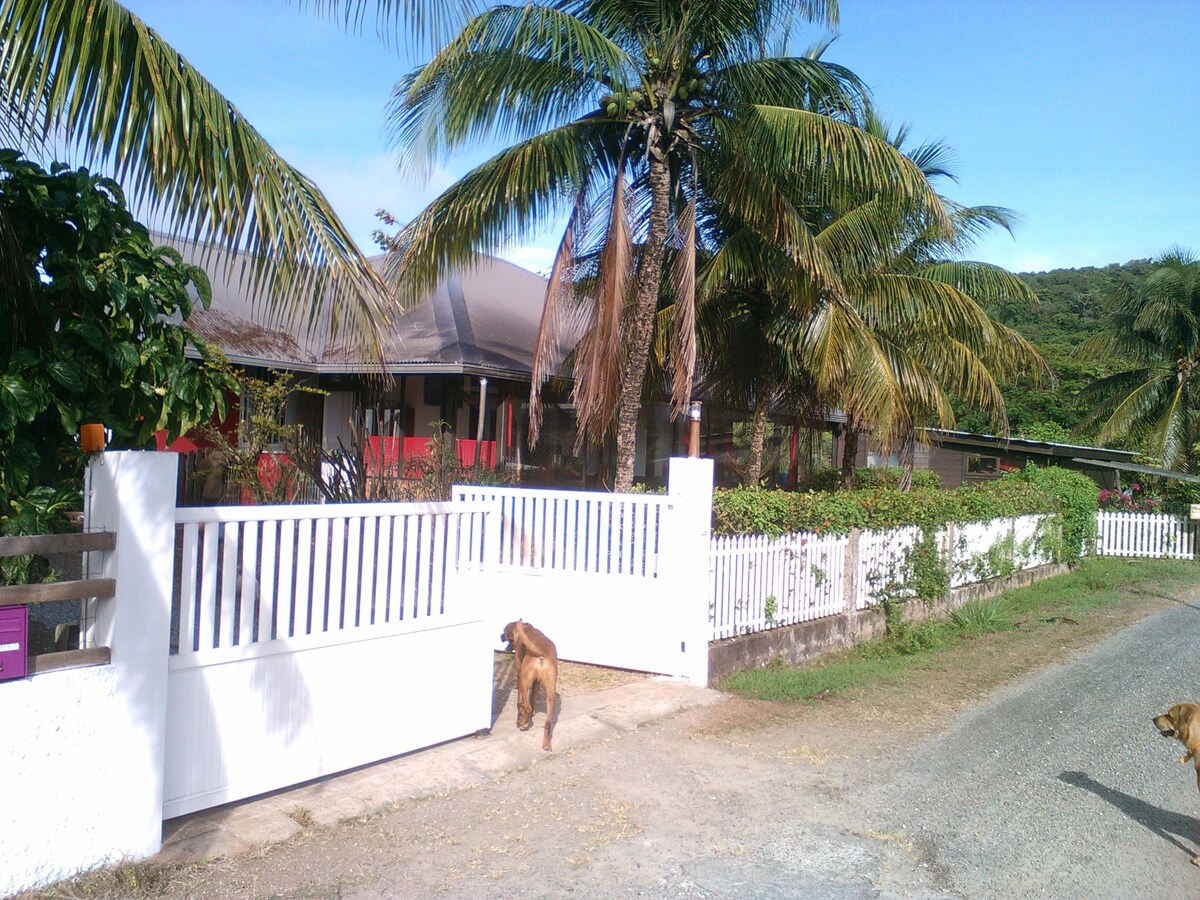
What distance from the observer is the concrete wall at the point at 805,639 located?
8.91 metres

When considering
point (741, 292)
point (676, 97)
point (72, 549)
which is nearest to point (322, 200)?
point (72, 549)

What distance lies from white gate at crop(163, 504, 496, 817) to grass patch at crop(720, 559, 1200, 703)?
10.4ft

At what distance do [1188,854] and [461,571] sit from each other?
4.41 m

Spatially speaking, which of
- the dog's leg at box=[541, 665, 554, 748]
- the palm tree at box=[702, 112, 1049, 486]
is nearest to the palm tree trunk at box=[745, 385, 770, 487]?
the palm tree at box=[702, 112, 1049, 486]

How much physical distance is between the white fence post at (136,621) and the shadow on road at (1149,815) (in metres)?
5.25

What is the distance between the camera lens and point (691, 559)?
8.53 m

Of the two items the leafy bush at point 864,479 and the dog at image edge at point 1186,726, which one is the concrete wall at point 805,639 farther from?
the leafy bush at point 864,479

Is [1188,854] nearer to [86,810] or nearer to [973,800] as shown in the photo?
[973,800]

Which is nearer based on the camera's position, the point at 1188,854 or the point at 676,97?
the point at 1188,854

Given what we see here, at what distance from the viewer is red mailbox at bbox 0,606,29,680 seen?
13.1ft

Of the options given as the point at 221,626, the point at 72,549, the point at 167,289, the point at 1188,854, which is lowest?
the point at 1188,854

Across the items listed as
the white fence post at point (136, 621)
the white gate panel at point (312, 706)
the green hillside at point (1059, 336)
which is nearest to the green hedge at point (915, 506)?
the white gate panel at point (312, 706)

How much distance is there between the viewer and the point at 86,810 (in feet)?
13.9

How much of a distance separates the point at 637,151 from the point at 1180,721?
28.4 ft
